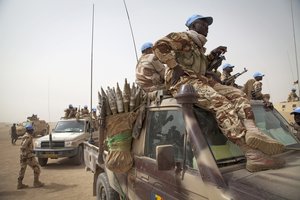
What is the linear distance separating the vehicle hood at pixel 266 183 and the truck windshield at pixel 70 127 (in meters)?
10.0

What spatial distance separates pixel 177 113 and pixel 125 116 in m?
0.88

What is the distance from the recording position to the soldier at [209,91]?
86.0 inches

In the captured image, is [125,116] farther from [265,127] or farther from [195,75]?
[265,127]

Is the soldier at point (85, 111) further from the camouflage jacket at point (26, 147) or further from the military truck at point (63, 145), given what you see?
the camouflage jacket at point (26, 147)

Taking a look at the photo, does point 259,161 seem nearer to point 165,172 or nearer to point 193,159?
point 193,159

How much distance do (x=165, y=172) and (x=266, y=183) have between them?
92 cm

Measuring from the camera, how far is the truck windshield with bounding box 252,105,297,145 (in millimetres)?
3096

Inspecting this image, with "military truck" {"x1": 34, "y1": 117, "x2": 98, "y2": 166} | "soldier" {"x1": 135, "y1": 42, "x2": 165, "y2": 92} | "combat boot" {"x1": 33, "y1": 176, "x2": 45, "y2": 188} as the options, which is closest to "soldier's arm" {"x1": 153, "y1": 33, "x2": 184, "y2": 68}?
"soldier" {"x1": 135, "y1": 42, "x2": 165, "y2": 92}

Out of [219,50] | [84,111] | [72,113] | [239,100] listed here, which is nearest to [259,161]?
[239,100]

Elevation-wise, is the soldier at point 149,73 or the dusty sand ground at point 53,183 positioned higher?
the soldier at point 149,73

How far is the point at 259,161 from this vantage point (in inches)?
84.0

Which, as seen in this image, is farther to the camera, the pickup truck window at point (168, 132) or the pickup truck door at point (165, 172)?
the pickup truck window at point (168, 132)

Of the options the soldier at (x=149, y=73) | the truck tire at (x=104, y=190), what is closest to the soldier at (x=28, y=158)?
the truck tire at (x=104, y=190)

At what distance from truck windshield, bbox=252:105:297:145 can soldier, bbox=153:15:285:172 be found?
654 mm
